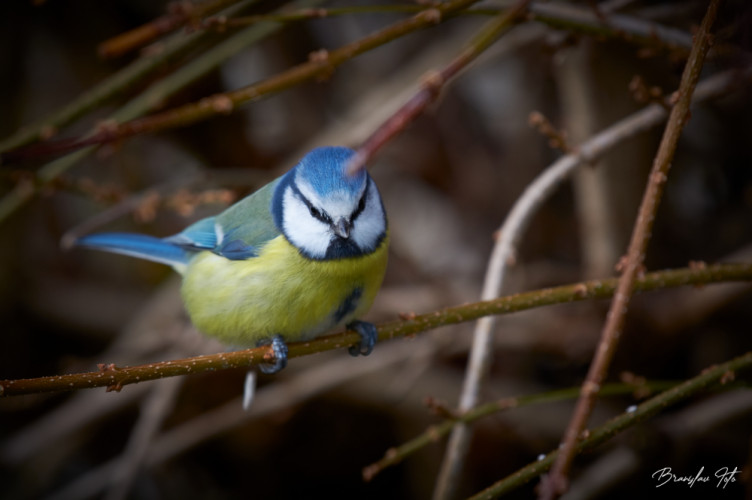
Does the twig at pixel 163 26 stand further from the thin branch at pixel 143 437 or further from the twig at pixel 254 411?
the twig at pixel 254 411

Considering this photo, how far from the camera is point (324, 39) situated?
11.1 feet

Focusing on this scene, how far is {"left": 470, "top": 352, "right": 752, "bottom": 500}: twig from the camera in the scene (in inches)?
44.8

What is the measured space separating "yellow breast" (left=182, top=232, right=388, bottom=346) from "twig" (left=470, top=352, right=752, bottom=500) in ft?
1.99

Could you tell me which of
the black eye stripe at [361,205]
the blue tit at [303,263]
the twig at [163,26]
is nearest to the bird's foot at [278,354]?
the blue tit at [303,263]

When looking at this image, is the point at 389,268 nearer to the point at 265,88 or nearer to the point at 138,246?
the point at 138,246

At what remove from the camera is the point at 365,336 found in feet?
5.10

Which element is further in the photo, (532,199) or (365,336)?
(532,199)

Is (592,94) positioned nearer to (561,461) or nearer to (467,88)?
(467,88)

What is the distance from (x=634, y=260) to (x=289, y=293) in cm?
84

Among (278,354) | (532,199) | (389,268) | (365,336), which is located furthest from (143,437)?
(532,199)

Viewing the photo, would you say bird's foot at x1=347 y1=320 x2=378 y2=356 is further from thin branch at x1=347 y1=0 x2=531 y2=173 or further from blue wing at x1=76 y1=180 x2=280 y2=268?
thin branch at x1=347 y1=0 x2=531 y2=173

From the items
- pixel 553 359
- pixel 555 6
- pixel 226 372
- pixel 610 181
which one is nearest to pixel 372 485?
pixel 226 372

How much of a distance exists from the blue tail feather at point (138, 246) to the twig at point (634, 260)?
1.41 metres

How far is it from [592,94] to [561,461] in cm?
202
